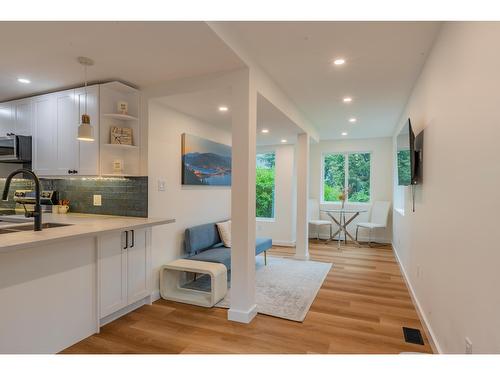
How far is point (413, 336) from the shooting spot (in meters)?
2.44

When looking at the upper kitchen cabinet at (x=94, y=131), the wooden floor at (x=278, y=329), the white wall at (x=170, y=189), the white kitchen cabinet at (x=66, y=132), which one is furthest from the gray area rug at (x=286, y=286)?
the white kitchen cabinet at (x=66, y=132)

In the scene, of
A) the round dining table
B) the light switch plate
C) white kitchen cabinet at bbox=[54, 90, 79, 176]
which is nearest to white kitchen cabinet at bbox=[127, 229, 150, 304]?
the light switch plate

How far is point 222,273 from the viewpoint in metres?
3.24

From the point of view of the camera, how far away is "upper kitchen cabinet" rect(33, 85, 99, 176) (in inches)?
121

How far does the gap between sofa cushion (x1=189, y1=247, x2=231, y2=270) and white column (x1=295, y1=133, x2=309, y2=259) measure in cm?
178

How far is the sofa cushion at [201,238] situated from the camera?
3.59 meters

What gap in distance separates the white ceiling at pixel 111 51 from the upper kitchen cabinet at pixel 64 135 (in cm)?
22

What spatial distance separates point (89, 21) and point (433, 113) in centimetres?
273

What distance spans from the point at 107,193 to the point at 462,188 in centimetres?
340

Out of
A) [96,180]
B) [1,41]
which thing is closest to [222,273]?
[96,180]

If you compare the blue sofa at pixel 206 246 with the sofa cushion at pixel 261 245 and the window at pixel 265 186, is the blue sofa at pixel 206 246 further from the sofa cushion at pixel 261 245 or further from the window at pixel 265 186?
the window at pixel 265 186

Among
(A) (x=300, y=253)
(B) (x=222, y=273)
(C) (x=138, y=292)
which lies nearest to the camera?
(C) (x=138, y=292)

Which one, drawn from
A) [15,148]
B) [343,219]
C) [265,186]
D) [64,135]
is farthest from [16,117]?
[343,219]
